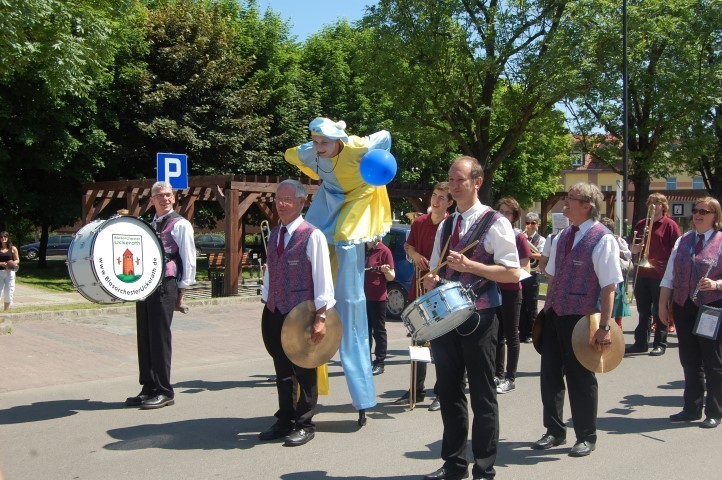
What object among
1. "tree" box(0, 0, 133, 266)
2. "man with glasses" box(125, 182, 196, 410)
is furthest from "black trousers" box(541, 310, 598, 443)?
"tree" box(0, 0, 133, 266)

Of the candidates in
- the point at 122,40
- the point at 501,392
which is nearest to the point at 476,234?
the point at 501,392

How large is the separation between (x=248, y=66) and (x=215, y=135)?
3130 mm

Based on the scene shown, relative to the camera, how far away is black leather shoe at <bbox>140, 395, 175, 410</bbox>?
6609 mm

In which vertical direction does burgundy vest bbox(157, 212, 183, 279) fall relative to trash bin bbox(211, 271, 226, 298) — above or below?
above

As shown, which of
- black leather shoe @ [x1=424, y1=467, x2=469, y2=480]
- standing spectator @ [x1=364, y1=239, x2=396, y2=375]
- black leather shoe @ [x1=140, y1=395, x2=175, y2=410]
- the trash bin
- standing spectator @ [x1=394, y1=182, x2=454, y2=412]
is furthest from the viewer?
the trash bin

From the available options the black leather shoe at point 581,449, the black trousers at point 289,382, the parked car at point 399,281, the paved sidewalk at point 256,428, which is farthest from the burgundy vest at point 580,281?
the parked car at point 399,281

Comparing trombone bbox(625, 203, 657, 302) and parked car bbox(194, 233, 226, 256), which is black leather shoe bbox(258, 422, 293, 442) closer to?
trombone bbox(625, 203, 657, 302)

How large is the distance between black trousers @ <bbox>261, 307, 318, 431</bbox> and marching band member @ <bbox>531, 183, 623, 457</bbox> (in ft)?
5.58

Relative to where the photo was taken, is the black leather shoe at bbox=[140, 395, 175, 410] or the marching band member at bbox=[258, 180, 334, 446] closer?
the marching band member at bbox=[258, 180, 334, 446]

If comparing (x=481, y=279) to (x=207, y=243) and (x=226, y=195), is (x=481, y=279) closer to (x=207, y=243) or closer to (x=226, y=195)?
(x=226, y=195)

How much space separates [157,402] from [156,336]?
594mm

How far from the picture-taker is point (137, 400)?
22.1 ft

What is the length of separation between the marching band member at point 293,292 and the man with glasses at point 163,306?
1383 millimetres

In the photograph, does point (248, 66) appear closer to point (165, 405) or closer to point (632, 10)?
point (632, 10)
